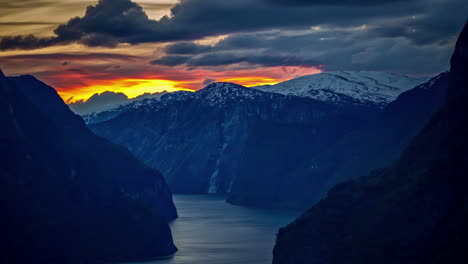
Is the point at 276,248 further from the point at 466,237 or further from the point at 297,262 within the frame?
the point at 466,237

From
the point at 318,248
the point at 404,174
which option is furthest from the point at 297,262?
the point at 404,174

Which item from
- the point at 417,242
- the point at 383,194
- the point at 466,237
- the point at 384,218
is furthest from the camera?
the point at 383,194

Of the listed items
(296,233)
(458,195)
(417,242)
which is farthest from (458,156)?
(296,233)

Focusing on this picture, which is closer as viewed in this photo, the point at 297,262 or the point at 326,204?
the point at 297,262

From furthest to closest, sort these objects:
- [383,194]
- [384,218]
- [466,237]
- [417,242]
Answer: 1. [383,194]
2. [384,218]
3. [417,242]
4. [466,237]

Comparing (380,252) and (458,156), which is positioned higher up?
(458,156)

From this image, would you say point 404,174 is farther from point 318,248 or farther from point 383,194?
point 318,248
